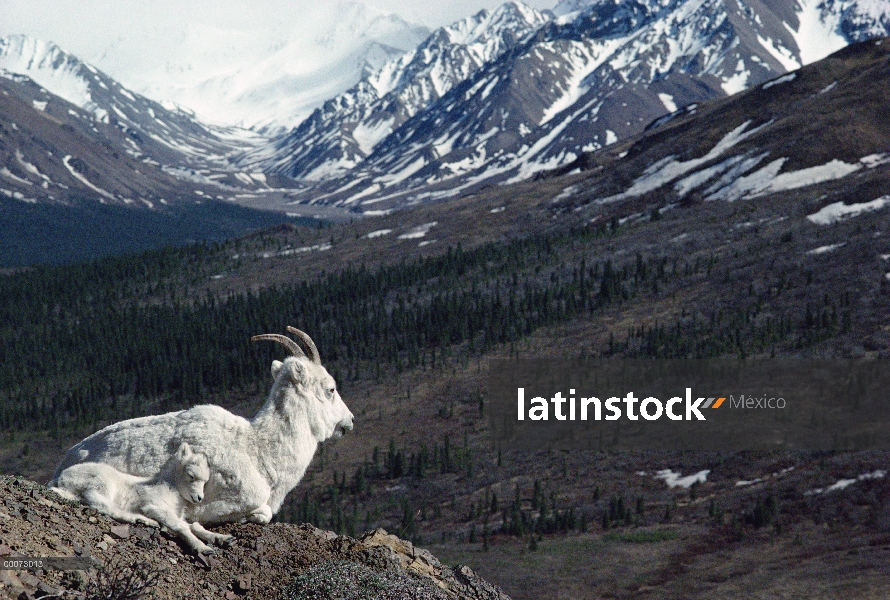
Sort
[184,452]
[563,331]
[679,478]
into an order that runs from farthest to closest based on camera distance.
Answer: [563,331] < [679,478] < [184,452]

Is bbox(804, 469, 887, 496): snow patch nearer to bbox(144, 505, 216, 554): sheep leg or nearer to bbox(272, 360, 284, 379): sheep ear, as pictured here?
bbox(272, 360, 284, 379): sheep ear

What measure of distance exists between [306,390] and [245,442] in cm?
137

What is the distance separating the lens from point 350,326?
123688 mm

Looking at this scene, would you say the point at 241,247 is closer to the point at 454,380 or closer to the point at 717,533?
the point at 454,380

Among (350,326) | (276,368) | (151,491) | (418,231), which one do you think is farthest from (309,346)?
(418,231)

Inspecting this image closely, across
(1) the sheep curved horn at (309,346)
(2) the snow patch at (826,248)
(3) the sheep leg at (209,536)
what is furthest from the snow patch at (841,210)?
(3) the sheep leg at (209,536)

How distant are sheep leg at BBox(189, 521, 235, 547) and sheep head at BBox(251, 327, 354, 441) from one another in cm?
221

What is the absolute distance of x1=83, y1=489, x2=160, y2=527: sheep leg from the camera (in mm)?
14070

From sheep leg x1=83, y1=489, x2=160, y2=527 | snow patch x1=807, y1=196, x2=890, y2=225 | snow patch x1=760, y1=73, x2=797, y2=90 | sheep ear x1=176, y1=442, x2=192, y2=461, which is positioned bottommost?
sheep leg x1=83, y1=489, x2=160, y2=527

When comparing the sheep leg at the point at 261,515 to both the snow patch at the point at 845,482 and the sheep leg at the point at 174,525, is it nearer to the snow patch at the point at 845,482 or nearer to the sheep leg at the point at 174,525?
the sheep leg at the point at 174,525

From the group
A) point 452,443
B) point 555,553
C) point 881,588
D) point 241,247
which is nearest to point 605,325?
point 452,443

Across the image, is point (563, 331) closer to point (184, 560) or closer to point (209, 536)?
point (209, 536)

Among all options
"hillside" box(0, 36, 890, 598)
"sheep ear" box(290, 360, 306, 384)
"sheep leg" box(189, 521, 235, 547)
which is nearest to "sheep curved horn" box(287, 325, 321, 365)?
"sheep ear" box(290, 360, 306, 384)

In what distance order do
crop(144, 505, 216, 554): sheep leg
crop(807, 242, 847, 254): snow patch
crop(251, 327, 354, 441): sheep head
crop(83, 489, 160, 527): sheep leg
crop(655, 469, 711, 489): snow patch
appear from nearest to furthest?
crop(83, 489, 160, 527): sheep leg < crop(144, 505, 216, 554): sheep leg < crop(251, 327, 354, 441): sheep head < crop(655, 469, 711, 489): snow patch < crop(807, 242, 847, 254): snow patch
